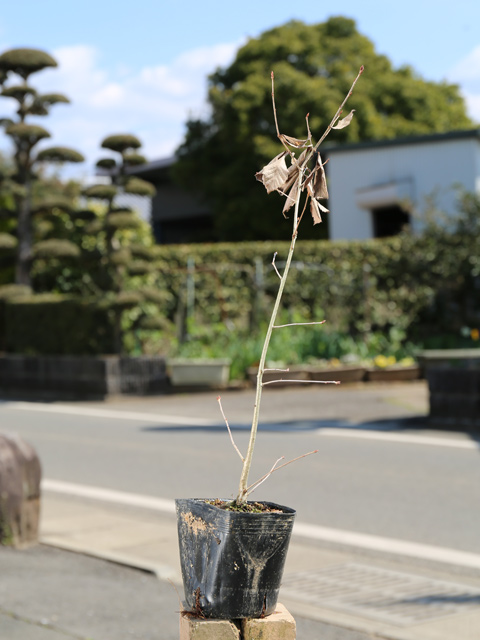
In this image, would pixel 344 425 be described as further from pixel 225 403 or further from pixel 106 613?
pixel 106 613

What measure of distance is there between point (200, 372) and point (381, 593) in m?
13.4

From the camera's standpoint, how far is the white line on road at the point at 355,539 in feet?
22.6

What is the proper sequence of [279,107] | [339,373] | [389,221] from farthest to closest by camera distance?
[279,107] → [389,221] → [339,373]

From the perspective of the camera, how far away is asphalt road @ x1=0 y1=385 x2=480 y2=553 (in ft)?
27.3

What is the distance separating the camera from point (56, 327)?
20469mm

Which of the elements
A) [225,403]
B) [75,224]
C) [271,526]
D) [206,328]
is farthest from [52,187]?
[271,526]

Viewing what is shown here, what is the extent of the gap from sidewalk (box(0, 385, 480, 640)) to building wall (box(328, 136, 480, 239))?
62.5 ft

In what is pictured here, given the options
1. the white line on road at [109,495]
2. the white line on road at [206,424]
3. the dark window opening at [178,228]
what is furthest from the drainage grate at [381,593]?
the dark window opening at [178,228]

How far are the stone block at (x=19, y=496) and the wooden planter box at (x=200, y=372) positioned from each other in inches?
471

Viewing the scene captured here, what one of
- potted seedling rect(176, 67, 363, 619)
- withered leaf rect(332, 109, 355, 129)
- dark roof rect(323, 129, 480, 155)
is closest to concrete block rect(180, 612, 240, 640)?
potted seedling rect(176, 67, 363, 619)

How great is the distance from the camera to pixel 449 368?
1356 centimetres

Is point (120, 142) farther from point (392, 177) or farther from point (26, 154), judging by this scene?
point (392, 177)

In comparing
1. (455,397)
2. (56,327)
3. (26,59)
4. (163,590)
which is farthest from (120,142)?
(163,590)

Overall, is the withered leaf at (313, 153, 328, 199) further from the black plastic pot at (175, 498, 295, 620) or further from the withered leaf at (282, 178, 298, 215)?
the black plastic pot at (175, 498, 295, 620)
